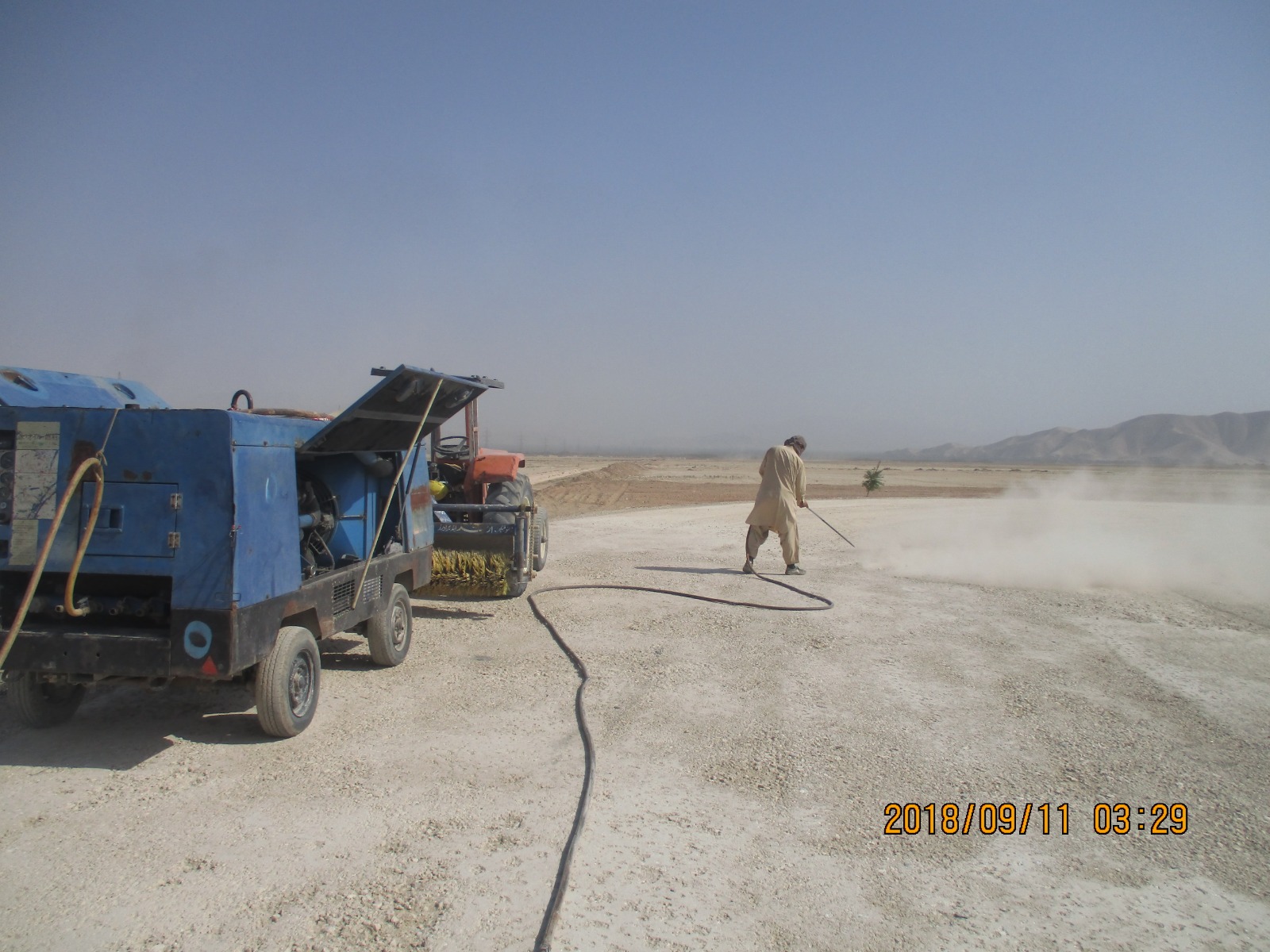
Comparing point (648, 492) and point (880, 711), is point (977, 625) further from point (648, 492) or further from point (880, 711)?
point (648, 492)

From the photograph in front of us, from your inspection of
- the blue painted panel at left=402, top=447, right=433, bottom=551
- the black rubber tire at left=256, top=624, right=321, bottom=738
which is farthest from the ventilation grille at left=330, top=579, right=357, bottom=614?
the blue painted panel at left=402, top=447, right=433, bottom=551

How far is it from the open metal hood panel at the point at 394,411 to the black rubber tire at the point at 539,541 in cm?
332

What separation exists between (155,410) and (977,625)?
7.35m

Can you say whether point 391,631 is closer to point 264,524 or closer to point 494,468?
point 264,524

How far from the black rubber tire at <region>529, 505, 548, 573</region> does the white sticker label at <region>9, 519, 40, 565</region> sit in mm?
5757

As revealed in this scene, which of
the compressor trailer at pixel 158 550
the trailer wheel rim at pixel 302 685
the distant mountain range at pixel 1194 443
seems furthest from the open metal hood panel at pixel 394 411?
the distant mountain range at pixel 1194 443

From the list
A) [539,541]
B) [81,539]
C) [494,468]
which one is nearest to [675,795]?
[81,539]

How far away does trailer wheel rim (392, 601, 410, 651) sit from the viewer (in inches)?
257

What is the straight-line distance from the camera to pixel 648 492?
3284cm

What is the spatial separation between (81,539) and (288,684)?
1.34m

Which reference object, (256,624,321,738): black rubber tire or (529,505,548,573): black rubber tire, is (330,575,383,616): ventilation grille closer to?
(256,624,321,738): black rubber tire

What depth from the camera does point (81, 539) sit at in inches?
169

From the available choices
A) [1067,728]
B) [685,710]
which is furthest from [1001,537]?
[685,710]

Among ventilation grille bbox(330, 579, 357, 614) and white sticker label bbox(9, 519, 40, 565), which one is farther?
ventilation grille bbox(330, 579, 357, 614)
